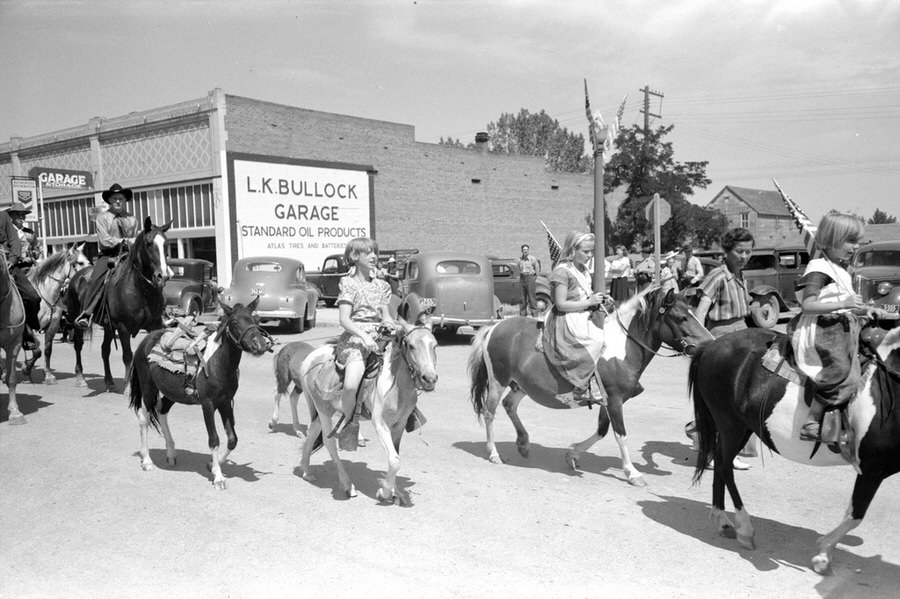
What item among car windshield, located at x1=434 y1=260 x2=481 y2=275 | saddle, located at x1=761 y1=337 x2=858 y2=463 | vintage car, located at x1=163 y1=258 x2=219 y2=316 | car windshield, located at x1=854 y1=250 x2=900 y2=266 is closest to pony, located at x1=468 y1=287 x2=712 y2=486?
saddle, located at x1=761 y1=337 x2=858 y2=463

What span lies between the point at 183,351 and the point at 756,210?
82161 mm

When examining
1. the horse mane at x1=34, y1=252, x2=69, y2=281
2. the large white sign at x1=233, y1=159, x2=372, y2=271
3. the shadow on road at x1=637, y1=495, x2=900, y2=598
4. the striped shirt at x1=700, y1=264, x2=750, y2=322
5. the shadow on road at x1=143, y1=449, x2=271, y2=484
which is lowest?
the shadow on road at x1=637, y1=495, x2=900, y2=598

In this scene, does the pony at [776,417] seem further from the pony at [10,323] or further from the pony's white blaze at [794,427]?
the pony at [10,323]

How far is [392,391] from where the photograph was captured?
17.5 feet

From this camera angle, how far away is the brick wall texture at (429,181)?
101 ft

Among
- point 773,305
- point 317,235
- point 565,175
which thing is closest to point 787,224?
point 565,175

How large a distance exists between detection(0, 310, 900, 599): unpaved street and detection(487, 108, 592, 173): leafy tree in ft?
229

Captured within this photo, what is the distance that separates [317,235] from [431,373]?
1102 inches

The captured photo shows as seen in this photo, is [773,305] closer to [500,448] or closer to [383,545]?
[500,448]

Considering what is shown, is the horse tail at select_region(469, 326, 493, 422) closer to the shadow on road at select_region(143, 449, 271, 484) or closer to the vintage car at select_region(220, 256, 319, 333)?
the shadow on road at select_region(143, 449, 271, 484)

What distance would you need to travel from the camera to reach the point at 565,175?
155ft

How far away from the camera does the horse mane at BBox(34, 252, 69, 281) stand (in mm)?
11852

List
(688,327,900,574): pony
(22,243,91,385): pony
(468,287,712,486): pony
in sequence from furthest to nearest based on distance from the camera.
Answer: (22,243,91,385): pony → (468,287,712,486): pony → (688,327,900,574): pony

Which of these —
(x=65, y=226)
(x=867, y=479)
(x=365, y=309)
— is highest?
(x=65, y=226)
